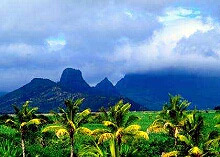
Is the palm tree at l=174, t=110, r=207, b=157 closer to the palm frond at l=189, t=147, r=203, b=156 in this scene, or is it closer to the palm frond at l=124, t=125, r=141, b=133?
the palm frond at l=189, t=147, r=203, b=156

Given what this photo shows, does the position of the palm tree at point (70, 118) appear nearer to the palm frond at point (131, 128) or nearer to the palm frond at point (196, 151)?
the palm frond at point (131, 128)

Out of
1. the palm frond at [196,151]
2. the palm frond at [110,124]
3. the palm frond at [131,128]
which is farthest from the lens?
the palm frond at [131,128]

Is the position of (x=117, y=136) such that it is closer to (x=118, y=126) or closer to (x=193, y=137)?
(x=118, y=126)

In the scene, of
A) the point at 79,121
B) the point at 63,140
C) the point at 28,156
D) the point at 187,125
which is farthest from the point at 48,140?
the point at 187,125

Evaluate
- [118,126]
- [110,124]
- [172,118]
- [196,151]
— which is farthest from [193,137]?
[172,118]

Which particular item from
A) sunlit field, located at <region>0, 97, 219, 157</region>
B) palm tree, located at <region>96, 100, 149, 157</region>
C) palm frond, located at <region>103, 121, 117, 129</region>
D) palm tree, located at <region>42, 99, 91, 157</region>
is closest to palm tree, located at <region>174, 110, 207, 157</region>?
sunlit field, located at <region>0, 97, 219, 157</region>

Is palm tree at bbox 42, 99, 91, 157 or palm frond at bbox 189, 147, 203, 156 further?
palm tree at bbox 42, 99, 91, 157

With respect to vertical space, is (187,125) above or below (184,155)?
above

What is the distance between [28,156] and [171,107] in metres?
27.4

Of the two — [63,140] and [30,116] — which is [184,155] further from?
[63,140]

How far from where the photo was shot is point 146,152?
79562mm

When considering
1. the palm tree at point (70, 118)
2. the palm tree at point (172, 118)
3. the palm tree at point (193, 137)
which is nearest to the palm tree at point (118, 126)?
the palm tree at point (193, 137)

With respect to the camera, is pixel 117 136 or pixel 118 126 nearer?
pixel 117 136

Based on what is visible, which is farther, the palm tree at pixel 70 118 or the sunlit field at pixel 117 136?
the palm tree at pixel 70 118
